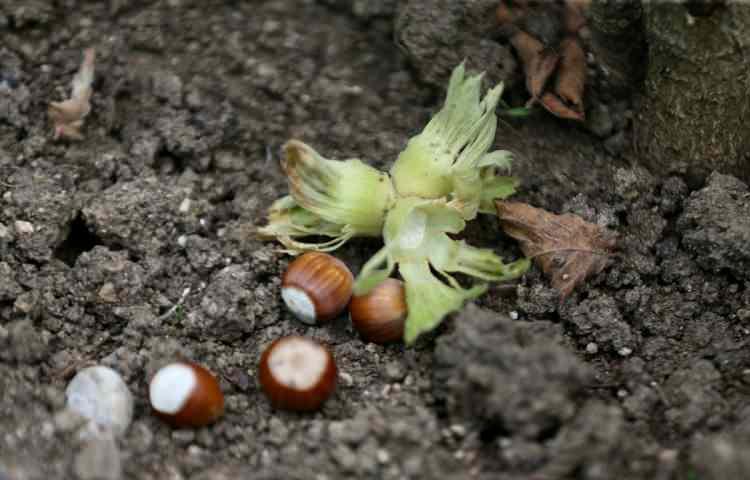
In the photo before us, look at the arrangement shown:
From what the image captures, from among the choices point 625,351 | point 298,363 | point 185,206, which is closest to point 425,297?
point 298,363

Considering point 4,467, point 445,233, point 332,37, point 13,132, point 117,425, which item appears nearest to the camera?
point 4,467

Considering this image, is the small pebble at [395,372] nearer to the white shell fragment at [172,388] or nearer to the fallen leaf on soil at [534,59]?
the white shell fragment at [172,388]

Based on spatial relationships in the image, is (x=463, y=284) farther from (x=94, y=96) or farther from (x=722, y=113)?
(x=94, y=96)

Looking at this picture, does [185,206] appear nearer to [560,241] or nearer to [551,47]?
[560,241]

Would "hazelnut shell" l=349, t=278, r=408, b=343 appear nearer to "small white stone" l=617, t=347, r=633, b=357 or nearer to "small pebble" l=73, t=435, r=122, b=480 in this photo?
"small white stone" l=617, t=347, r=633, b=357

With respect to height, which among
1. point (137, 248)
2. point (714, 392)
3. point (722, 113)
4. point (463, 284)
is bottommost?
point (137, 248)

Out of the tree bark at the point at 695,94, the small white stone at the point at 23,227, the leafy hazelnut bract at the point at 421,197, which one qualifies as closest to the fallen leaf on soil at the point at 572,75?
the tree bark at the point at 695,94

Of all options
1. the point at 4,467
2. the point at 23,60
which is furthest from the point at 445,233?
the point at 23,60
